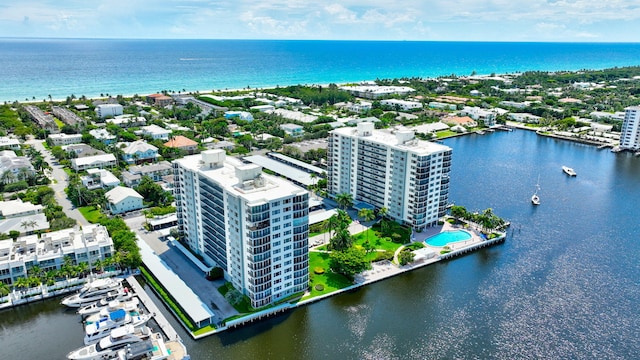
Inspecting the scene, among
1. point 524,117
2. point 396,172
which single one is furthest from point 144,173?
point 524,117

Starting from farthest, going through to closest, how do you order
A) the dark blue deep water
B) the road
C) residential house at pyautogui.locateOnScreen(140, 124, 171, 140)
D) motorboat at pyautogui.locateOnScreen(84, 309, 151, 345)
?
1. residential house at pyautogui.locateOnScreen(140, 124, 171, 140)
2. the road
3. the dark blue deep water
4. motorboat at pyautogui.locateOnScreen(84, 309, 151, 345)

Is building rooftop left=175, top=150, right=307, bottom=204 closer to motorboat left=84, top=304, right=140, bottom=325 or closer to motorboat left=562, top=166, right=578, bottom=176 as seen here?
motorboat left=84, top=304, right=140, bottom=325

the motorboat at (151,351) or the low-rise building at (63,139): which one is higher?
the low-rise building at (63,139)

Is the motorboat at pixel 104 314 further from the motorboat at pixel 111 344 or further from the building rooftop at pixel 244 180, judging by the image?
the building rooftop at pixel 244 180

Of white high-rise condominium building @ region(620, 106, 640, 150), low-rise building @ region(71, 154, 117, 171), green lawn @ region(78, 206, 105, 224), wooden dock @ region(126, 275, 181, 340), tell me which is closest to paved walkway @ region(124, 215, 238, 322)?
wooden dock @ region(126, 275, 181, 340)

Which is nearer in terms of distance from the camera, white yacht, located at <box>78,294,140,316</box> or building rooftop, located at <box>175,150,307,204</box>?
A: white yacht, located at <box>78,294,140,316</box>

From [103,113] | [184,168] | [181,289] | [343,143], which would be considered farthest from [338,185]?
[103,113]

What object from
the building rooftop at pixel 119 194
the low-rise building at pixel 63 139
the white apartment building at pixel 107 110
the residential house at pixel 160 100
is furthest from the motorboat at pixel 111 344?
the residential house at pixel 160 100
